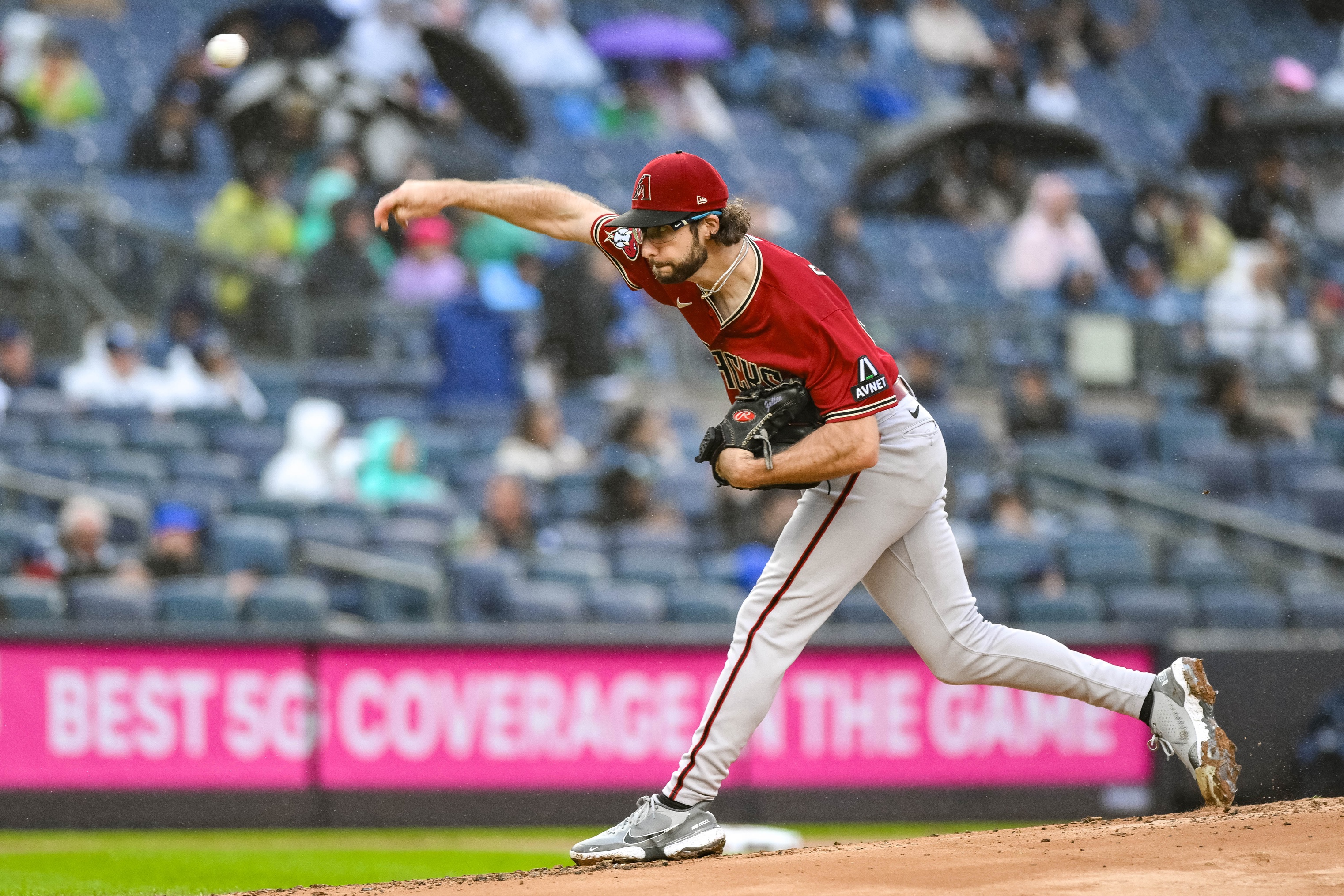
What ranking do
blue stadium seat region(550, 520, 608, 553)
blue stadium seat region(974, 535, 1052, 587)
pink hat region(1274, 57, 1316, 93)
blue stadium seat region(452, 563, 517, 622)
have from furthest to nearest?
1. pink hat region(1274, 57, 1316, 93)
2. blue stadium seat region(974, 535, 1052, 587)
3. blue stadium seat region(550, 520, 608, 553)
4. blue stadium seat region(452, 563, 517, 622)

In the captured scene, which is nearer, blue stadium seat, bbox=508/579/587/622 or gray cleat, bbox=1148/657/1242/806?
gray cleat, bbox=1148/657/1242/806

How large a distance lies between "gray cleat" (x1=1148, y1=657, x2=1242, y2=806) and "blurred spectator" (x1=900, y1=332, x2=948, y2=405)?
620cm

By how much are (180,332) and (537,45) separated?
5.16 metres

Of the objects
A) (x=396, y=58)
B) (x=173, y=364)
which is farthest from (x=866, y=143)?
(x=173, y=364)

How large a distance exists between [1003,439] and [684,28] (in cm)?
523

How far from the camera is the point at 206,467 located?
9.89 m

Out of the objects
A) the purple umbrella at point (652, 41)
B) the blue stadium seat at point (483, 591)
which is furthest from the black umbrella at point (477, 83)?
the blue stadium seat at point (483, 591)

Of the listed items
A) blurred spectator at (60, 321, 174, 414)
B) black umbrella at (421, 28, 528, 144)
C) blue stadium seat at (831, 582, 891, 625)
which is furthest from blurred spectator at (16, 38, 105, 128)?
blue stadium seat at (831, 582, 891, 625)

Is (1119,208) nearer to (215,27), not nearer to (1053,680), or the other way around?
(215,27)

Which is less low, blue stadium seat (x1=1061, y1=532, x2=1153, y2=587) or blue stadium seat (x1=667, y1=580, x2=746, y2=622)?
blue stadium seat (x1=1061, y1=532, x2=1153, y2=587)

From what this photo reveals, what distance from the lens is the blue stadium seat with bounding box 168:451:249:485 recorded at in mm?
9859

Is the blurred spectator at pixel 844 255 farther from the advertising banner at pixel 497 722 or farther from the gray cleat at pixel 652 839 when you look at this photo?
the gray cleat at pixel 652 839

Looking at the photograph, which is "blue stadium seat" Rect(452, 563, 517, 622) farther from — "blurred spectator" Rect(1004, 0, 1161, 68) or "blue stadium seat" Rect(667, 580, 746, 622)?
"blurred spectator" Rect(1004, 0, 1161, 68)

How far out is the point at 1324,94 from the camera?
648 inches
